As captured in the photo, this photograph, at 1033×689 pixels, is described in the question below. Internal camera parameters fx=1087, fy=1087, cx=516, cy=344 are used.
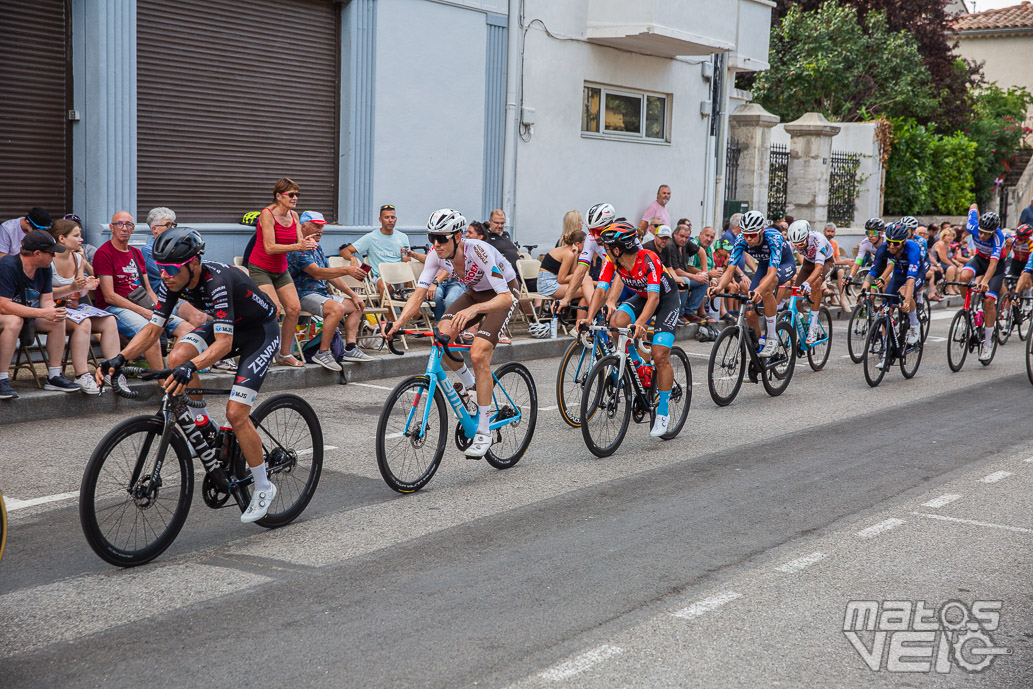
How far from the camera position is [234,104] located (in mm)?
14102

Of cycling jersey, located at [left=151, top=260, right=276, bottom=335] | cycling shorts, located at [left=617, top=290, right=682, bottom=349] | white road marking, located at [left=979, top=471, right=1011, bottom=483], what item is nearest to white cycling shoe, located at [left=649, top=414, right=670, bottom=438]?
cycling shorts, located at [left=617, top=290, right=682, bottom=349]

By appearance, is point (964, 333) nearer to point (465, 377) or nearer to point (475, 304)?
point (475, 304)

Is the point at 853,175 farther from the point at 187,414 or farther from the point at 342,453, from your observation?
the point at 187,414

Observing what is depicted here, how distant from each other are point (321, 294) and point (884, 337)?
6595 millimetres

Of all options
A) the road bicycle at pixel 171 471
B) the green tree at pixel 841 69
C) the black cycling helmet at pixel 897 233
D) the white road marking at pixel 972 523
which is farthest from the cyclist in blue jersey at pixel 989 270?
the green tree at pixel 841 69

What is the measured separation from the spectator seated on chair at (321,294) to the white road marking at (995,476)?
6320 mm

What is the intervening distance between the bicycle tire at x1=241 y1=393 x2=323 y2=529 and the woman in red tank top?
4.65 meters

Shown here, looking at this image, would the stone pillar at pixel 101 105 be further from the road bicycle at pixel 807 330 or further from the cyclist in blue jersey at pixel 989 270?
the cyclist in blue jersey at pixel 989 270

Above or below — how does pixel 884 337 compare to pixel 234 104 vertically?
below

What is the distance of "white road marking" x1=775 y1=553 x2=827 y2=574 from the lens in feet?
19.5

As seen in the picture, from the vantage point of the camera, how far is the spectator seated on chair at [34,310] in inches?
369

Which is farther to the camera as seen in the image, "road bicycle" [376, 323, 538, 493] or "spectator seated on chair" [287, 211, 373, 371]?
"spectator seated on chair" [287, 211, 373, 371]

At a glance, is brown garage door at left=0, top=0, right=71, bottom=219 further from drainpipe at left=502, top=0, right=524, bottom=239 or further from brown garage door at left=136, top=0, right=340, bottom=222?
drainpipe at left=502, top=0, right=524, bottom=239

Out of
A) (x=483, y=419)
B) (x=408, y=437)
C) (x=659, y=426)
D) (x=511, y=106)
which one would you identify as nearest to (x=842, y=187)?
(x=511, y=106)
